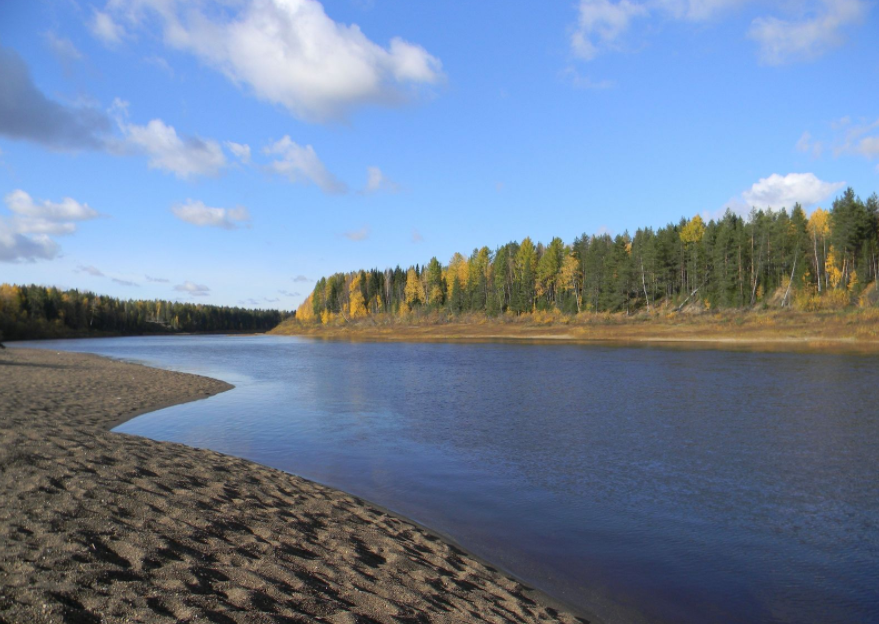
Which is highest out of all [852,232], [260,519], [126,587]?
[852,232]

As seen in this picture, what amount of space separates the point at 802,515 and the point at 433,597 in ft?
27.5

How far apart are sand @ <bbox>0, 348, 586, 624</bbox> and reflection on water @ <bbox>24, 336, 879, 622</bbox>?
1.50 metres

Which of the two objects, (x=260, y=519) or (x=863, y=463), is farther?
(x=863, y=463)

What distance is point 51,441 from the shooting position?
32.2 ft

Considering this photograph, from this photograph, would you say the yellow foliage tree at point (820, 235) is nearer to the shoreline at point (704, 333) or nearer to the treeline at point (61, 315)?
the shoreline at point (704, 333)

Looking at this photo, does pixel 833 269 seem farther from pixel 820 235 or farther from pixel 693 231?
pixel 693 231

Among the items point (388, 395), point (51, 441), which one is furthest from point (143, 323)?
point (51, 441)

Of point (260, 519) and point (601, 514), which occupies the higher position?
point (260, 519)

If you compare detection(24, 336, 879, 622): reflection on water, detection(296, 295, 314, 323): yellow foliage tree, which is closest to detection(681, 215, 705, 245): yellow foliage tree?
detection(24, 336, 879, 622): reflection on water

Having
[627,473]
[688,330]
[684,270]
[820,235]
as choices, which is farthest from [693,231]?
[627,473]

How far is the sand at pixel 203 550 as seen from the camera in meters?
4.68

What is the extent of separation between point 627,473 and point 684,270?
95.0m

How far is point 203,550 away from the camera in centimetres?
607

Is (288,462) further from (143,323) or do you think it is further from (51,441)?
(143,323)
